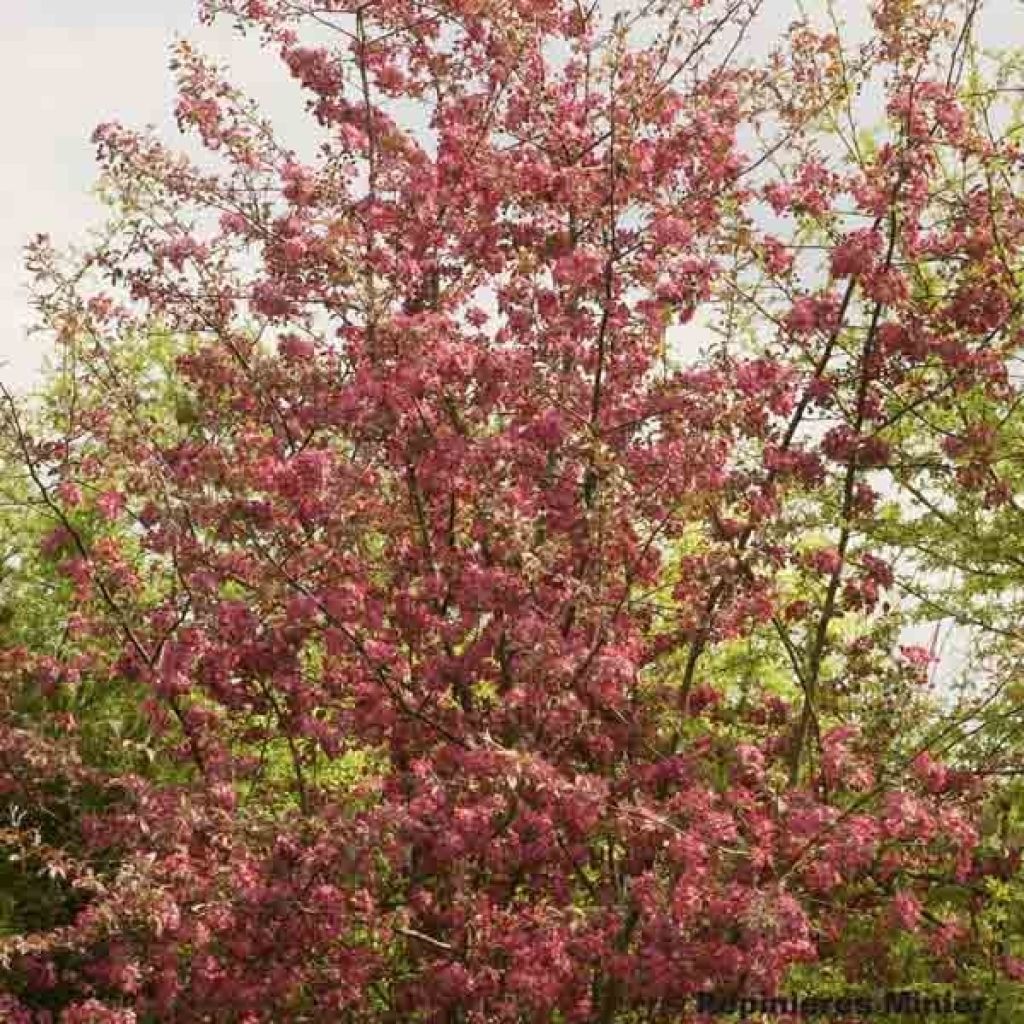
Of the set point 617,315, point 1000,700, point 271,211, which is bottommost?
point 1000,700

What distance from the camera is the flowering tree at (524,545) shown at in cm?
784

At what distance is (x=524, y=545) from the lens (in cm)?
739

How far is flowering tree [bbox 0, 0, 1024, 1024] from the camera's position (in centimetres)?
784

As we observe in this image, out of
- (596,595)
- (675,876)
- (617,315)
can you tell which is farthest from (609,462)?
(675,876)

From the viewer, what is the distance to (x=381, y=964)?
855 cm

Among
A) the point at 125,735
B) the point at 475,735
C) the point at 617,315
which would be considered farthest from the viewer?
the point at 125,735

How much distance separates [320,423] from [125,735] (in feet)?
11.8

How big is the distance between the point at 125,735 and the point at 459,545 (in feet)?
10.7

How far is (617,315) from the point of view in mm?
8984

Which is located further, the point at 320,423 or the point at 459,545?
the point at 459,545

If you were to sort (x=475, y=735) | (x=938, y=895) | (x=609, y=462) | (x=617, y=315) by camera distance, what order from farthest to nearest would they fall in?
(x=938, y=895) → (x=617, y=315) → (x=475, y=735) → (x=609, y=462)

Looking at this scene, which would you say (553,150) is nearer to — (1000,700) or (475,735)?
(475,735)

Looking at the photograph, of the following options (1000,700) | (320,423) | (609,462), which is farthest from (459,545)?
(1000,700)

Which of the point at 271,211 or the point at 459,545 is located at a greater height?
the point at 271,211
